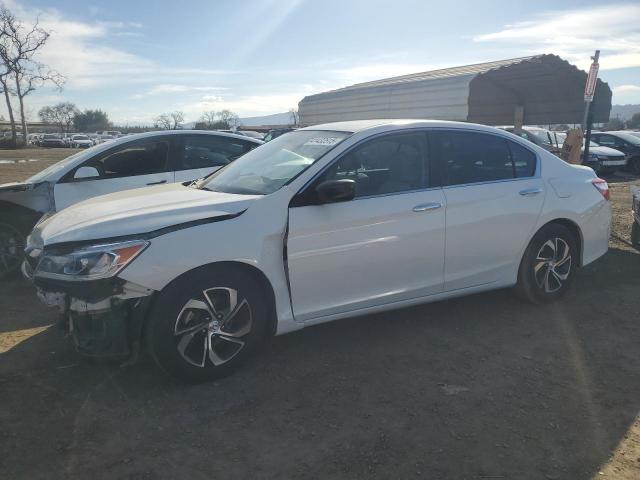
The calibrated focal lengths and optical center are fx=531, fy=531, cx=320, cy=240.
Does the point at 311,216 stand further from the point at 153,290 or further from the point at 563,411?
the point at 563,411

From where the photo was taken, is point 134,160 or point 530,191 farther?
point 134,160

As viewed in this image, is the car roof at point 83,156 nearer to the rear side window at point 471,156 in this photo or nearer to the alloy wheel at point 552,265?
the rear side window at point 471,156

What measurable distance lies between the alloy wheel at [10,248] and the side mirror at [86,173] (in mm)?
871

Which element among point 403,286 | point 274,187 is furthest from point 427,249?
point 274,187

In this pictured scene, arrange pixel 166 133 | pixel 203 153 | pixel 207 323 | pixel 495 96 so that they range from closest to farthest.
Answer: pixel 207 323 → pixel 166 133 → pixel 203 153 → pixel 495 96

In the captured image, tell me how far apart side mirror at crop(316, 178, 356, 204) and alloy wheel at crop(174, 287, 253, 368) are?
85 cm

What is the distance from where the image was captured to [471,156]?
438cm

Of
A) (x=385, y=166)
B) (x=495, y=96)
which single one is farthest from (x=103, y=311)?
(x=495, y=96)

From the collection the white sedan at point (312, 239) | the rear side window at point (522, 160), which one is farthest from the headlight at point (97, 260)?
the rear side window at point (522, 160)

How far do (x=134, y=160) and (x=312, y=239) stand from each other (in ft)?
11.3

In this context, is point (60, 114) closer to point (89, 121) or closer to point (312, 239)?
point (89, 121)

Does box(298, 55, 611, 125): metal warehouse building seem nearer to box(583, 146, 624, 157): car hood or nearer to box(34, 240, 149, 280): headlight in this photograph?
box(583, 146, 624, 157): car hood

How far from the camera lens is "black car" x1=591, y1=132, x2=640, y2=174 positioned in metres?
17.9

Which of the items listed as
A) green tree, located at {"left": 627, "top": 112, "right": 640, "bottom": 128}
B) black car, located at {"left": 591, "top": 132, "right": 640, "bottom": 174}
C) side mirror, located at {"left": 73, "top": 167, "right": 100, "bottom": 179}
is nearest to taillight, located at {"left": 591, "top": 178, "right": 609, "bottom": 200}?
side mirror, located at {"left": 73, "top": 167, "right": 100, "bottom": 179}
